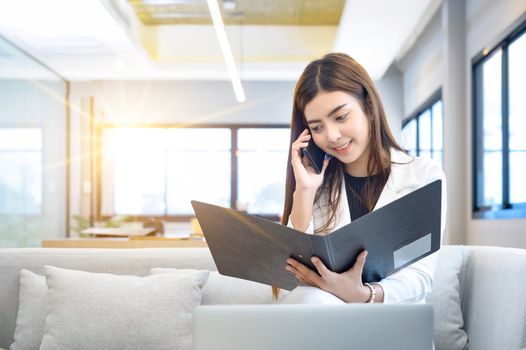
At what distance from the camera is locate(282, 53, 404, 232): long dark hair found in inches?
66.7

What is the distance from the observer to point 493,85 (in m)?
5.39

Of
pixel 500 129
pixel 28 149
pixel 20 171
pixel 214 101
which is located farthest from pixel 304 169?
pixel 214 101

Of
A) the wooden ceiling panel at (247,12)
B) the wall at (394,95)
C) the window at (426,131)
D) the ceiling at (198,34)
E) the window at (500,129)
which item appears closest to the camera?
the window at (500,129)

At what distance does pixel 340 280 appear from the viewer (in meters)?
1.43

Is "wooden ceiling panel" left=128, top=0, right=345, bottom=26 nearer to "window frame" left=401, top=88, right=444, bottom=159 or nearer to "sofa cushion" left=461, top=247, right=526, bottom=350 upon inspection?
"window frame" left=401, top=88, right=444, bottom=159

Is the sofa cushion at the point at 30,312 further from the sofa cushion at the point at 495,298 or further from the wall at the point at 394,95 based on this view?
the wall at the point at 394,95

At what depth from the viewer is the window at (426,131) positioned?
7.30 metres

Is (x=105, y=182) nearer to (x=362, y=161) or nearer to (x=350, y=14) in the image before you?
(x=350, y=14)

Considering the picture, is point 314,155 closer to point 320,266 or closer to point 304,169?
point 304,169

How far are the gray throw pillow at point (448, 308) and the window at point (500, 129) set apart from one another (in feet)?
8.93

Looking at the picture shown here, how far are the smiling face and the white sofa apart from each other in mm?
576

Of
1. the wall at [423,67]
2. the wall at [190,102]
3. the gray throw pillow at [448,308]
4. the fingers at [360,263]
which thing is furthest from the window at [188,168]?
A: the fingers at [360,263]

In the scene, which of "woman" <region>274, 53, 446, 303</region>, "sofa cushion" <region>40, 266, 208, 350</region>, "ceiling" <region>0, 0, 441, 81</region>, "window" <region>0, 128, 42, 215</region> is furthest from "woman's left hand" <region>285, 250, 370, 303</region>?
"window" <region>0, 128, 42, 215</region>

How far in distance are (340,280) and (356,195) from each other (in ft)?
1.29
